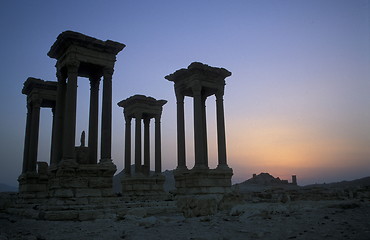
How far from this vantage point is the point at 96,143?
20484mm

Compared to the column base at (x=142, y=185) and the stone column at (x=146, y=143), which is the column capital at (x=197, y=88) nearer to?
the column base at (x=142, y=185)

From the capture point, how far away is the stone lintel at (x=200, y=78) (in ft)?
87.1

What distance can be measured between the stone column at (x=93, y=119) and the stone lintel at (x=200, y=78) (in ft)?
27.3

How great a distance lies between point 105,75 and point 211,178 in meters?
11.3

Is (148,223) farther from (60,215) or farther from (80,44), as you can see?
(80,44)

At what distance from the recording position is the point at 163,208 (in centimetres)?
1642

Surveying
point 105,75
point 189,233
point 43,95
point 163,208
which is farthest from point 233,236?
point 43,95

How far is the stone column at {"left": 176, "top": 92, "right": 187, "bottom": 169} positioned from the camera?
89.1 ft

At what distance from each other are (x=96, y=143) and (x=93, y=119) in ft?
5.32

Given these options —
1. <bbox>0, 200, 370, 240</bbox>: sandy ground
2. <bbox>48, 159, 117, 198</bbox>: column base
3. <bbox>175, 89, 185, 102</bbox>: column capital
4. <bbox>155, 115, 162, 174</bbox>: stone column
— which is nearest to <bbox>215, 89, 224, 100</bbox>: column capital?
<bbox>175, 89, 185, 102</bbox>: column capital

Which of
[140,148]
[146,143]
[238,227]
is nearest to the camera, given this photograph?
[238,227]

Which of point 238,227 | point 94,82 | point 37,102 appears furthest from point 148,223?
point 37,102

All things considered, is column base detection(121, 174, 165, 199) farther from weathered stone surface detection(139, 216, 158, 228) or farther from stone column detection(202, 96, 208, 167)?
weathered stone surface detection(139, 216, 158, 228)

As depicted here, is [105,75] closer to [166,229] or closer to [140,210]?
[140,210]
